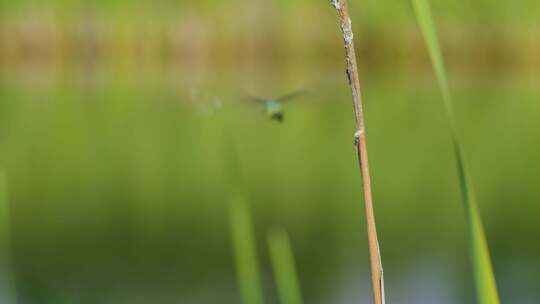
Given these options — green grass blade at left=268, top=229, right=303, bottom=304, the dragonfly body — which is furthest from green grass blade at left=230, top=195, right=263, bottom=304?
the dragonfly body

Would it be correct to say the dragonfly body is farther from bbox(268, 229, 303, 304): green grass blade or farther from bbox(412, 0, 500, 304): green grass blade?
bbox(412, 0, 500, 304): green grass blade

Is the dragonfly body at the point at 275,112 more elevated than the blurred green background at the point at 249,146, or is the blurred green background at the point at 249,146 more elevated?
the dragonfly body at the point at 275,112

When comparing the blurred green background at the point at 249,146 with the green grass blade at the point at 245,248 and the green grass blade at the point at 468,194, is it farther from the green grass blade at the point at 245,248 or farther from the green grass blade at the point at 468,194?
the green grass blade at the point at 468,194

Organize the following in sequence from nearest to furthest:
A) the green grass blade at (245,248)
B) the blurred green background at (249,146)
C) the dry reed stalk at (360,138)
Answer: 1. the dry reed stalk at (360,138)
2. the green grass blade at (245,248)
3. the blurred green background at (249,146)

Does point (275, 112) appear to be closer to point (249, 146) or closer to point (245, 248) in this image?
point (245, 248)

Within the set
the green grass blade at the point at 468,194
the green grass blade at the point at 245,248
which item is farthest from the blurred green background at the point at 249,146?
the green grass blade at the point at 468,194

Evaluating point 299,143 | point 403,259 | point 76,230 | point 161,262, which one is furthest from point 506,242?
point 299,143

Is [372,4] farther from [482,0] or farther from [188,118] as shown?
[188,118]
